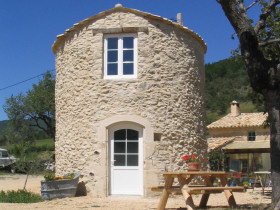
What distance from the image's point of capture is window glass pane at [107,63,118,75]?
10983 mm

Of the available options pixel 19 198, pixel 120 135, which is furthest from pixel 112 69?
pixel 19 198

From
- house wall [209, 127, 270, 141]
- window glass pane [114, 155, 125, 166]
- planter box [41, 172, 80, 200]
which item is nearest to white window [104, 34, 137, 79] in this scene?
window glass pane [114, 155, 125, 166]

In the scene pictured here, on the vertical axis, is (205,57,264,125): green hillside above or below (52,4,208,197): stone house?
above

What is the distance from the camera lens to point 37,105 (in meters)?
28.8

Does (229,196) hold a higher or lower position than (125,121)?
lower

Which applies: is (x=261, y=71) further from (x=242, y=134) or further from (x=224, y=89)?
(x=224, y=89)

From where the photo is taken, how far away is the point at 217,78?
74812mm

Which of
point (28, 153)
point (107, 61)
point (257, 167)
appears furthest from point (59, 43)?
point (257, 167)

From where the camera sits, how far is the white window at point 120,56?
1093 centimetres

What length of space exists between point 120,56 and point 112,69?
451mm

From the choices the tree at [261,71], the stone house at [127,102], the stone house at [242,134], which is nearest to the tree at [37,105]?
the stone house at [242,134]

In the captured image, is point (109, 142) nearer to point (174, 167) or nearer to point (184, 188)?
point (174, 167)

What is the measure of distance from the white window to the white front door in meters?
1.59

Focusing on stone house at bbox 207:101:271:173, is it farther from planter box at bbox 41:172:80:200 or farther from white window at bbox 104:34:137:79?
planter box at bbox 41:172:80:200
